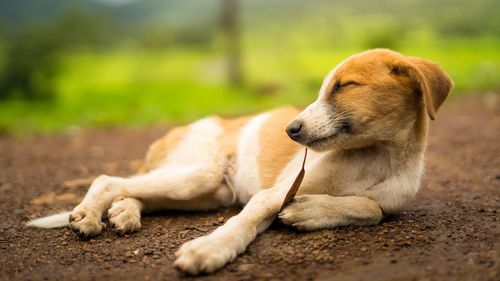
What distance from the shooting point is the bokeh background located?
53.2ft

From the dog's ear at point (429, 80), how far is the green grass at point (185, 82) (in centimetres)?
990

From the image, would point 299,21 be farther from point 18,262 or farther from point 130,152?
point 18,262

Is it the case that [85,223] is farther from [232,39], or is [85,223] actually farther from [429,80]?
[232,39]

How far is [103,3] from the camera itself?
81.6 ft

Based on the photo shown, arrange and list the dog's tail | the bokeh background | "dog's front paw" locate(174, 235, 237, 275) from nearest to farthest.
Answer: "dog's front paw" locate(174, 235, 237, 275) → the dog's tail → the bokeh background

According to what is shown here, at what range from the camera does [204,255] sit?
12.5 feet

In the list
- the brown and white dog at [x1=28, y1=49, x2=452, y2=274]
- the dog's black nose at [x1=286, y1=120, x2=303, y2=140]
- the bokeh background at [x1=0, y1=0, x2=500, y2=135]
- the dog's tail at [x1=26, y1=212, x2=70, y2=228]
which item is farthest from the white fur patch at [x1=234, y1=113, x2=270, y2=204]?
the bokeh background at [x1=0, y1=0, x2=500, y2=135]

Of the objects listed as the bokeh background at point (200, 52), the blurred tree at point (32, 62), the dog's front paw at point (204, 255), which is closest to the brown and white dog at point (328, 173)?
the dog's front paw at point (204, 255)

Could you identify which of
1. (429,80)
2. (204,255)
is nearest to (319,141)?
(429,80)

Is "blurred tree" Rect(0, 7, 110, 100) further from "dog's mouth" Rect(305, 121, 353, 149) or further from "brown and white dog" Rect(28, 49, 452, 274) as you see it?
"dog's mouth" Rect(305, 121, 353, 149)

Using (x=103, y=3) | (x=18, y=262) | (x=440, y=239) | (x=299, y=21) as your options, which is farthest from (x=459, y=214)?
(x=103, y=3)

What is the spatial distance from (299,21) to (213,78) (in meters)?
6.49

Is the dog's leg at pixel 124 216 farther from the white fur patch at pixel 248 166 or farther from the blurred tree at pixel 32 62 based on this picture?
the blurred tree at pixel 32 62

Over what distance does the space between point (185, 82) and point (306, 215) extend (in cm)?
1529
